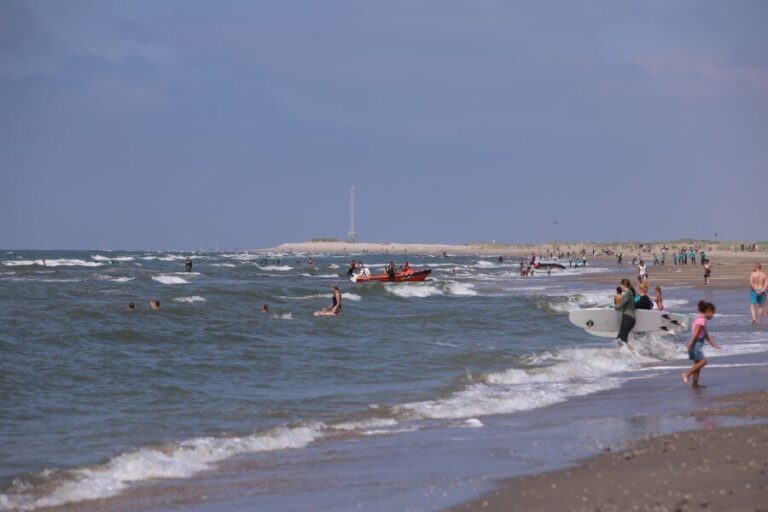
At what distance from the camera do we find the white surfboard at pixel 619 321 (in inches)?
818

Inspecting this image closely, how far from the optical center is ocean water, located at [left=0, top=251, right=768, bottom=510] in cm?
988

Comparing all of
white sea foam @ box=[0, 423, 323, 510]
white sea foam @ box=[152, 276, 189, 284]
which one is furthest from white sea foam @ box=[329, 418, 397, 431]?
white sea foam @ box=[152, 276, 189, 284]

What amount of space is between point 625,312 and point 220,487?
12.9 m

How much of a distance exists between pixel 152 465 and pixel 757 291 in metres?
16.4

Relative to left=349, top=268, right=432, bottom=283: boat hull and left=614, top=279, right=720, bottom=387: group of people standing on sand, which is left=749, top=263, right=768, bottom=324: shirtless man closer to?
left=614, top=279, right=720, bottom=387: group of people standing on sand

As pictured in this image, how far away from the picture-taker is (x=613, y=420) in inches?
425

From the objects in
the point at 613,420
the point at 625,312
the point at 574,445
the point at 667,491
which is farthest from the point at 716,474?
the point at 625,312

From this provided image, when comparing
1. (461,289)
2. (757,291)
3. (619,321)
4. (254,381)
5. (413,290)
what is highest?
(757,291)

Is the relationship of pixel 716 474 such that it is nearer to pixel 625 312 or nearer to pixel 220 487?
pixel 220 487

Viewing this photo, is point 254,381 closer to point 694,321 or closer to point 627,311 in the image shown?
point 694,321

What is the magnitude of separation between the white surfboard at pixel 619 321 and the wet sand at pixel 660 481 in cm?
1186

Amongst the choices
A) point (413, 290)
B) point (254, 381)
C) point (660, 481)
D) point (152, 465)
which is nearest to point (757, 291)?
point (254, 381)

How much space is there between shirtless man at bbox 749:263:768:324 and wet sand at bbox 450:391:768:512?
13.3 metres

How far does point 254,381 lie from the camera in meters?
16.0
